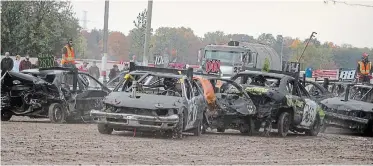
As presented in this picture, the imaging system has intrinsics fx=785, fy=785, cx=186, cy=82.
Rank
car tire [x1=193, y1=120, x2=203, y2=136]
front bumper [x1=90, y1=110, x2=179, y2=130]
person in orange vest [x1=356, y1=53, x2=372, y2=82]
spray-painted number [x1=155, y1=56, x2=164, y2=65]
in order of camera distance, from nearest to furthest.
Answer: front bumper [x1=90, y1=110, x2=179, y2=130] < car tire [x1=193, y1=120, x2=203, y2=136] < spray-painted number [x1=155, y1=56, x2=164, y2=65] < person in orange vest [x1=356, y1=53, x2=372, y2=82]

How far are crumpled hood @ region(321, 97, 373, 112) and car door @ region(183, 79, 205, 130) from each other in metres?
5.89

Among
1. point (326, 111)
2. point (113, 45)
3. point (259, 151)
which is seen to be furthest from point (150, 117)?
point (113, 45)

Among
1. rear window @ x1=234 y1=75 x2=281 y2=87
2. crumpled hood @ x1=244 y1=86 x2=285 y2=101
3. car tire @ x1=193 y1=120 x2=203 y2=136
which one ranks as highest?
rear window @ x1=234 y1=75 x2=281 y2=87

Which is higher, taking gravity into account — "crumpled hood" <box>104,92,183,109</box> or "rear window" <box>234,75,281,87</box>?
"rear window" <box>234,75,281,87</box>

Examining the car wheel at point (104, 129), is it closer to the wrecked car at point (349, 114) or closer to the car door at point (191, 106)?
the car door at point (191, 106)

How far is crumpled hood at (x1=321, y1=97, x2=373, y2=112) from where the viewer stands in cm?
2131

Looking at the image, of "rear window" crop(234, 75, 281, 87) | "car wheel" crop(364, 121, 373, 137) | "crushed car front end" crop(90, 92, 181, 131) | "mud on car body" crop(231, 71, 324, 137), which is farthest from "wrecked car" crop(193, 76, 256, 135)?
"car wheel" crop(364, 121, 373, 137)

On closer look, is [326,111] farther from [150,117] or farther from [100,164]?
[100,164]

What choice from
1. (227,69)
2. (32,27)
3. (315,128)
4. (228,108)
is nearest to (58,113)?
(228,108)

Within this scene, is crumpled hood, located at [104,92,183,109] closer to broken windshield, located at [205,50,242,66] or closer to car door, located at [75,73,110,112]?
car door, located at [75,73,110,112]

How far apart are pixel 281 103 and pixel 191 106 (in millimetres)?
3179

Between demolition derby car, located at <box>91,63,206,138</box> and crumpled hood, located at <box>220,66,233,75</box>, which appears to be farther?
crumpled hood, located at <box>220,66,233,75</box>

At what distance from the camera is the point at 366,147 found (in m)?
17.0

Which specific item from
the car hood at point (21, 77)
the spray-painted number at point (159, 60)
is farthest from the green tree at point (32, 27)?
the car hood at point (21, 77)
